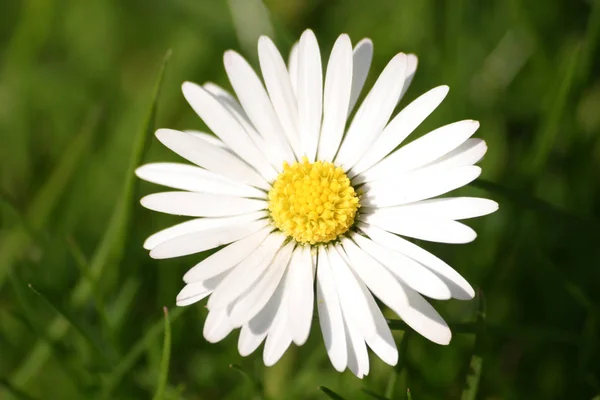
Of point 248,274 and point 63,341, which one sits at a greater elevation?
point 248,274

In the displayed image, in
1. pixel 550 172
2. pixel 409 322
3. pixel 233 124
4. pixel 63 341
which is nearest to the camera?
pixel 409 322

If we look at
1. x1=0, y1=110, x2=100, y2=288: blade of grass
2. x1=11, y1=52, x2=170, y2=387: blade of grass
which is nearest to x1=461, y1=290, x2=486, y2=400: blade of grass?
x1=11, y1=52, x2=170, y2=387: blade of grass

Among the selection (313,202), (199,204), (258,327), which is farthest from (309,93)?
(258,327)

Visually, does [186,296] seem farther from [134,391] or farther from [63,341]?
[63,341]

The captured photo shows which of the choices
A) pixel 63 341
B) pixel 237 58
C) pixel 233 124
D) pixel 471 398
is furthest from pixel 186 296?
pixel 63 341

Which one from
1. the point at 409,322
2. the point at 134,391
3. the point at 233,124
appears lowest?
the point at 134,391

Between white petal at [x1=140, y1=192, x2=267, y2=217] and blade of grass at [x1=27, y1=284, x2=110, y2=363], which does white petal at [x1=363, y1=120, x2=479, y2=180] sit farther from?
blade of grass at [x1=27, y1=284, x2=110, y2=363]

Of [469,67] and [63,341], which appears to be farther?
[469,67]
